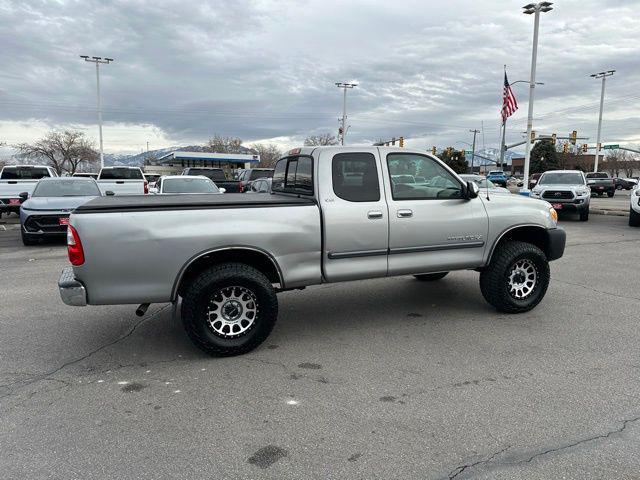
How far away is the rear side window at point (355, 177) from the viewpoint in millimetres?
4949

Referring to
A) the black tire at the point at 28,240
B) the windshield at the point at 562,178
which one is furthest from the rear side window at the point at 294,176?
the windshield at the point at 562,178

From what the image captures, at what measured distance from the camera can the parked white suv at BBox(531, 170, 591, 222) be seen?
16484 millimetres

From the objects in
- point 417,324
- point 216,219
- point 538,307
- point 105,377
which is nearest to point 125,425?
point 105,377

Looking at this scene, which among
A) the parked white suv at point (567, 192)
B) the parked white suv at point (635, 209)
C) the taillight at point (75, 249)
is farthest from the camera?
the parked white suv at point (567, 192)

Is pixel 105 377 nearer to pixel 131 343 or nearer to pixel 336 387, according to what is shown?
pixel 131 343

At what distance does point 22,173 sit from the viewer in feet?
56.1

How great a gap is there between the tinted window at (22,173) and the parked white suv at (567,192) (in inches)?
676

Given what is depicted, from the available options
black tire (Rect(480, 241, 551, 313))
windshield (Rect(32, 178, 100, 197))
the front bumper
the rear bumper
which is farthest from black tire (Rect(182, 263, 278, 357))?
windshield (Rect(32, 178, 100, 197))

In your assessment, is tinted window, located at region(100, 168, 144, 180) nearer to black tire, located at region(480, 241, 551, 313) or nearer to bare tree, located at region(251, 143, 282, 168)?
black tire, located at region(480, 241, 551, 313)

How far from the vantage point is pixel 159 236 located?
13.5ft

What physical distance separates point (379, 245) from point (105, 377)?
2.80m

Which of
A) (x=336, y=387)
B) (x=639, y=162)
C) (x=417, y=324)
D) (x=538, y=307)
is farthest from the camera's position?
(x=639, y=162)

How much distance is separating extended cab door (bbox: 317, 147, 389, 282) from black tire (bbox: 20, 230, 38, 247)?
9.05 m

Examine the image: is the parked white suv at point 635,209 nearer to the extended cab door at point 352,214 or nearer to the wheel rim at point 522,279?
the wheel rim at point 522,279
